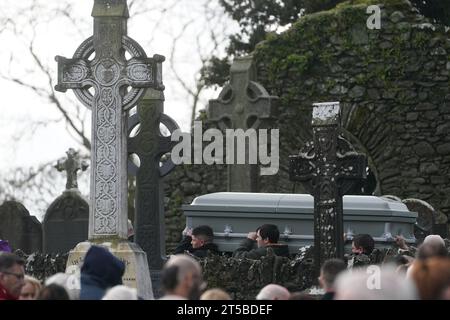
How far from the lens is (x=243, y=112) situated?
24781mm

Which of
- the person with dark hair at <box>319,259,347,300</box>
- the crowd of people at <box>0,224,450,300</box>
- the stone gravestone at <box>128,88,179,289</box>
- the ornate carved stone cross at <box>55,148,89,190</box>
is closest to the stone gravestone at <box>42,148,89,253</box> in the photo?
the ornate carved stone cross at <box>55,148,89,190</box>

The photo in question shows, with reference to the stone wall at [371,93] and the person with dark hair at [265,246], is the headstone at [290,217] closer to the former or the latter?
the person with dark hair at [265,246]

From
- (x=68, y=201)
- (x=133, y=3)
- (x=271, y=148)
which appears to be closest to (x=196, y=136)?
(x=271, y=148)

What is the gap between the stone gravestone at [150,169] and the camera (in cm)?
2105

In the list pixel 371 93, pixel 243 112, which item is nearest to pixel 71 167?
pixel 243 112

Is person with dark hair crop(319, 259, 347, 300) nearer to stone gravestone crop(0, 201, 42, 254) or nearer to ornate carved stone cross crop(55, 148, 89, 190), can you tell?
stone gravestone crop(0, 201, 42, 254)

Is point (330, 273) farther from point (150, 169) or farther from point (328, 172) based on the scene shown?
point (150, 169)

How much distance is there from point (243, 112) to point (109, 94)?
720cm

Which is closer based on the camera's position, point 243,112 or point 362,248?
point 362,248

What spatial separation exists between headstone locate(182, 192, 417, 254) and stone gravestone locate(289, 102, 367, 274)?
5.90 ft

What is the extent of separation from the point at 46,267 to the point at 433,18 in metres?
14.2

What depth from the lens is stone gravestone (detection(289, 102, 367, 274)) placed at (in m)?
17.8
